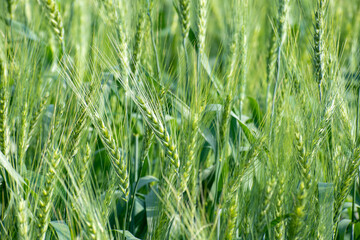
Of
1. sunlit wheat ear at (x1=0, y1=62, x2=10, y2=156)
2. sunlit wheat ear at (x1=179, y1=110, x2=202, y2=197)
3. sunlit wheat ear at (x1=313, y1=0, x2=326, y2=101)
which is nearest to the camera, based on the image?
sunlit wheat ear at (x1=179, y1=110, x2=202, y2=197)

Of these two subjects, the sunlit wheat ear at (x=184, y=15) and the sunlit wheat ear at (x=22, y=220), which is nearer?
the sunlit wheat ear at (x=22, y=220)

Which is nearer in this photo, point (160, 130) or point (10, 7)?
point (160, 130)

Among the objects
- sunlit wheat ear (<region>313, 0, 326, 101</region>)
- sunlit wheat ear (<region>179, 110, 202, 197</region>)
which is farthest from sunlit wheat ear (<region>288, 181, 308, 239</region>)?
sunlit wheat ear (<region>313, 0, 326, 101</region>)

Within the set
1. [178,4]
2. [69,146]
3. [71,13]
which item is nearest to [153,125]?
[69,146]

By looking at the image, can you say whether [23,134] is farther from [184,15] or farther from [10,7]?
[184,15]

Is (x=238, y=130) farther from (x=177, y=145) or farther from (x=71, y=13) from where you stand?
(x=71, y=13)

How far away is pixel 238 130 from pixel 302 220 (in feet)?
2.13

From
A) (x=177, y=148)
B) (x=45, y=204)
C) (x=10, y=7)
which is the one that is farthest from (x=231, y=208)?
(x=10, y=7)

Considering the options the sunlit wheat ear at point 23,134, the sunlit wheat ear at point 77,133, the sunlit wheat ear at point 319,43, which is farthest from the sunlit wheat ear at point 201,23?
the sunlit wheat ear at point 23,134

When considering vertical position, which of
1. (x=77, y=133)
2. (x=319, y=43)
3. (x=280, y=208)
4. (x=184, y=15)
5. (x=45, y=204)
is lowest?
(x=280, y=208)

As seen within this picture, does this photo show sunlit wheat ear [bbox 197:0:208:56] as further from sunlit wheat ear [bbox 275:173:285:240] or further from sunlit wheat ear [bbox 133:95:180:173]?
sunlit wheat ear [bbox 275:173:285:240]

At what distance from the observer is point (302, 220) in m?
1.10

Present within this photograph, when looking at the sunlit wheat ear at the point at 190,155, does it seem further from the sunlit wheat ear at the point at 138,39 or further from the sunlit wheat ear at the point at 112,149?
the sunlit wheat ear at the point at 138,39


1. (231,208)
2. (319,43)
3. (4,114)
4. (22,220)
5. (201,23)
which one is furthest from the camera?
(201,23)
